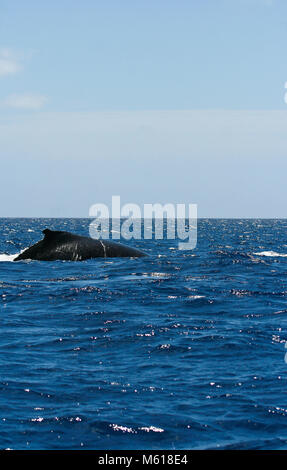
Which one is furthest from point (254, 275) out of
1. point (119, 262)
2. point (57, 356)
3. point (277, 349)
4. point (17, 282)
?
point (57, 356)

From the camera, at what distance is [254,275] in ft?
79.6

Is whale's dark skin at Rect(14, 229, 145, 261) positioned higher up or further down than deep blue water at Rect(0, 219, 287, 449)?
higher up

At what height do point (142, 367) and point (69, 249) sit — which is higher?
point (69, 249)

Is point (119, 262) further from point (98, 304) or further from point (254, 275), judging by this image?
point (98, 304)

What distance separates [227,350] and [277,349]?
39.1 inches

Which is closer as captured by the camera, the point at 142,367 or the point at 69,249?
the point at 142,367

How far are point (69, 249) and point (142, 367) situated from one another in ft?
61.2

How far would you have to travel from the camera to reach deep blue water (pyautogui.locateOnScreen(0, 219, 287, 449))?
7.41 m

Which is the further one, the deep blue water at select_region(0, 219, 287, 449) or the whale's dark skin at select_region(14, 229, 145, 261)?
the whale's dark skin at select_region(14, 229, 145, 261)

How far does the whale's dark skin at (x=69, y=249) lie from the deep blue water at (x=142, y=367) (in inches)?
322

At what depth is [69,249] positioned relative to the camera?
28344 millimetres

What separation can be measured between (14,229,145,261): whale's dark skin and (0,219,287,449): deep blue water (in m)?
8.17

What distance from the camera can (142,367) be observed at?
1012cm
